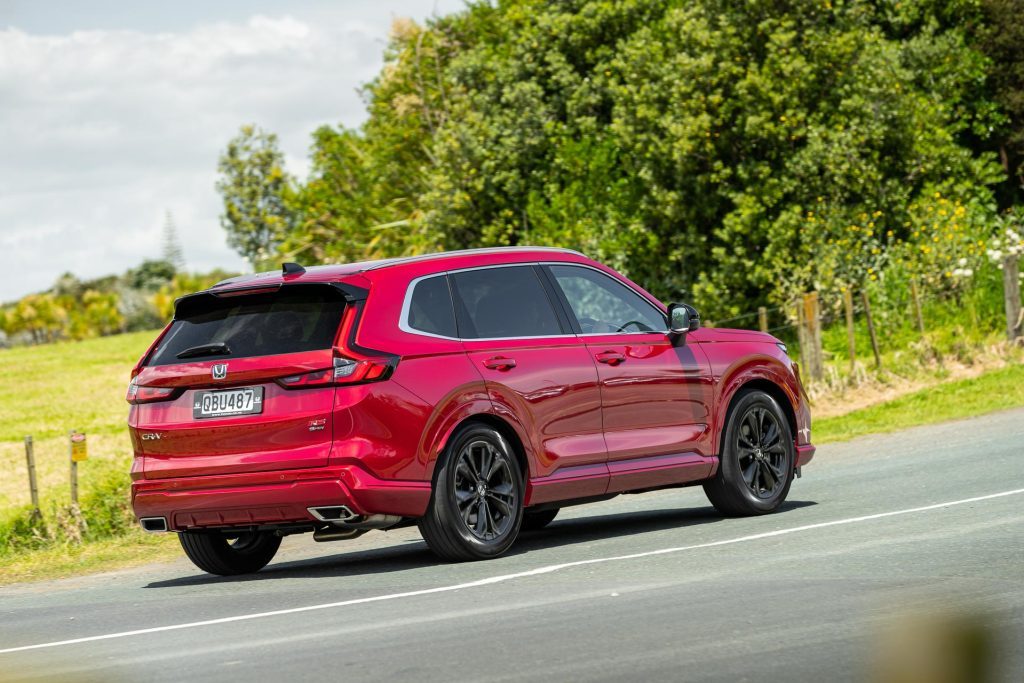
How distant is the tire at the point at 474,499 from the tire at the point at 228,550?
1423 millimetres

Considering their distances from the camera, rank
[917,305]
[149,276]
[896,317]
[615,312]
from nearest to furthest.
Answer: [615,312] < [917,305] < [896,317] < [149,276]

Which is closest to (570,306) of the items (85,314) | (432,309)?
(432,309)

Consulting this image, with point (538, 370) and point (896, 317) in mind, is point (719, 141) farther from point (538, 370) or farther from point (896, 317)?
point (538, 370)

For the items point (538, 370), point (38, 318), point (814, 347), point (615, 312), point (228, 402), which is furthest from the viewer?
point (38, 318)

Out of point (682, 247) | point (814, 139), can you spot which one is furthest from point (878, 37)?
point (682, 247)

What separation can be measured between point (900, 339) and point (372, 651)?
17.0m

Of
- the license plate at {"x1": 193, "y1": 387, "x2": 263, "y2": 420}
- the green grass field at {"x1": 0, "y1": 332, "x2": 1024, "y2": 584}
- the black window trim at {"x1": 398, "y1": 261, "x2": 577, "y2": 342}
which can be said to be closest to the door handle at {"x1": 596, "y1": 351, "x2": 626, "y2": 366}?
the black window trim at {"x1": 398, "y1": 261, "x2": 577, "y2": 342}

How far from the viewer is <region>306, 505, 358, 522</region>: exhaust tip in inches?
340

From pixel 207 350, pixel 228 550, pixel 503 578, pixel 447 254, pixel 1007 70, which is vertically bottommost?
pixel 503 578

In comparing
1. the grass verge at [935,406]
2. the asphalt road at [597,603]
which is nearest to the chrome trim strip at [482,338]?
the asphalt road at [597,603]

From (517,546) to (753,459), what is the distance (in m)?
1.91

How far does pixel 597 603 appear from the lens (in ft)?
24.0

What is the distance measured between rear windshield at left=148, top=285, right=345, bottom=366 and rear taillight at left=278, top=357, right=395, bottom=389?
0.55ft

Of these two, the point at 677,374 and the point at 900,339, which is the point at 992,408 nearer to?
the point at 900,339
